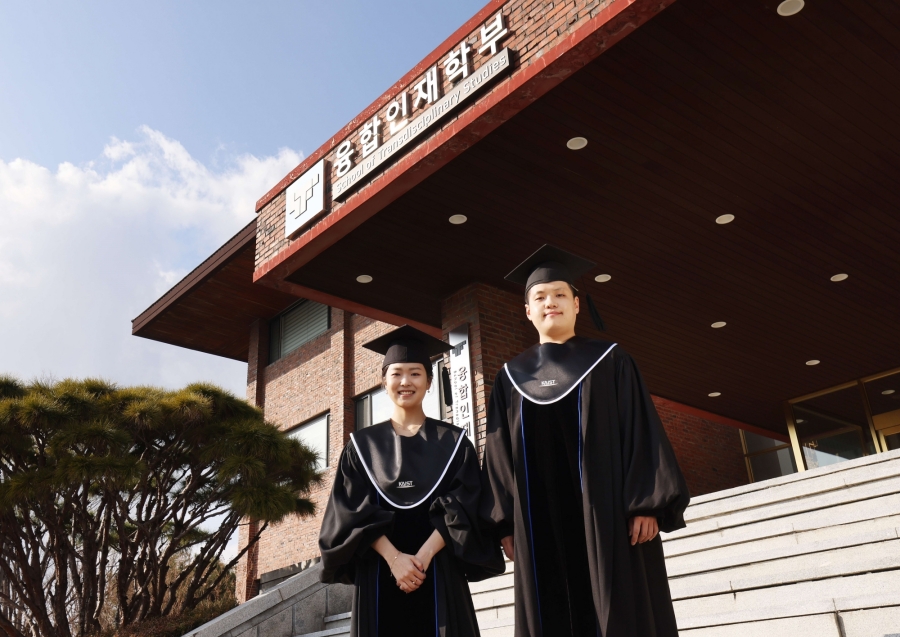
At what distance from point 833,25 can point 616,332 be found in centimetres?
532

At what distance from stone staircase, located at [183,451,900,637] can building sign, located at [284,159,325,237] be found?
11.7 ft

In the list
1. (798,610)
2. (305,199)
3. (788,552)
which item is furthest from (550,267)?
(305,199)

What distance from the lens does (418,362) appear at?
12.1 ft

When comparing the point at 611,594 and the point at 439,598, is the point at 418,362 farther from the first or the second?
the point at 611,594

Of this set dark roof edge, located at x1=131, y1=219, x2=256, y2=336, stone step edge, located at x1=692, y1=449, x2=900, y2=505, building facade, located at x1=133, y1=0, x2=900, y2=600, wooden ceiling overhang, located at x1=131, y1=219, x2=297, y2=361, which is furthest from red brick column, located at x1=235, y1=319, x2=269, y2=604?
stone step edge, located at x1=692, y1=449, x2=900, y2=505

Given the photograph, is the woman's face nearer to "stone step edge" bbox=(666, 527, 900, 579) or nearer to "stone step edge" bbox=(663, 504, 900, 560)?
"stone step edge" bbox=(666, 527, 900, 579)

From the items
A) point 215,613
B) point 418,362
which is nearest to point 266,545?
point 215,613

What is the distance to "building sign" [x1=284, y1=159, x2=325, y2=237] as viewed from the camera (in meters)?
8.14

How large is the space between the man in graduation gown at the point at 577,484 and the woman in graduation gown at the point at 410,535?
136 mm

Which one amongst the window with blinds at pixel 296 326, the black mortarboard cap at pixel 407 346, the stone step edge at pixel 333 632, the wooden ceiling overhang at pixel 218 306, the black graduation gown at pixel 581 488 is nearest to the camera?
the black graduation gown at pixel 581 488

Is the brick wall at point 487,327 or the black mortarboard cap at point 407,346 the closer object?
the black mortarboard cap at point 407,346

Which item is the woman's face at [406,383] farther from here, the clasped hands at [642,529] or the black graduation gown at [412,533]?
the clasped hands at [642,529]

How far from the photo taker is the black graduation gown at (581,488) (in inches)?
108

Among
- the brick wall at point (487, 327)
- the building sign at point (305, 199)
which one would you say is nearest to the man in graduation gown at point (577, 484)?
the brick wall at point (487, 327)
